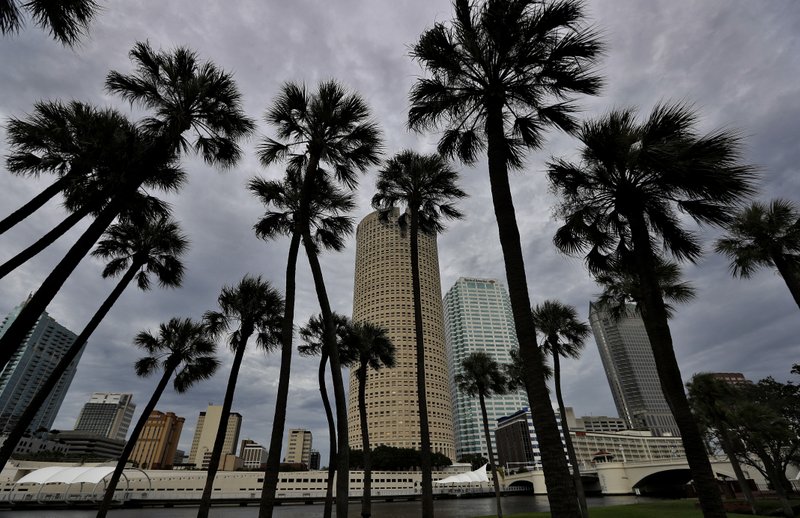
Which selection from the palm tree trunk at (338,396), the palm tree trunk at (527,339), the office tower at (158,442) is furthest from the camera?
the office tower at (158,442)


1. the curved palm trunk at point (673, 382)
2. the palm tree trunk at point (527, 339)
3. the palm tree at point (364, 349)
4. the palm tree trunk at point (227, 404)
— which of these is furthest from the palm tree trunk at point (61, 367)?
the curved palm trunk at point (673, 382)

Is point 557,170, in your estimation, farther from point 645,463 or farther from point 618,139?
point 645,463

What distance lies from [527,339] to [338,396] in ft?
30.3

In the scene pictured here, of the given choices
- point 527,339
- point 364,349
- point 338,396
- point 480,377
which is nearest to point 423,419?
point 338,396

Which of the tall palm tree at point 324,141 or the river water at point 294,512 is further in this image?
the river water at point 294,512

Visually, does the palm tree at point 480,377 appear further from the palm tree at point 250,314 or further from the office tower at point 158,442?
the office tower at point 158,442

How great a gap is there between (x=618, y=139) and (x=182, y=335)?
2419 cm

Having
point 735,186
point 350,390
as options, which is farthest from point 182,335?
point 350,390

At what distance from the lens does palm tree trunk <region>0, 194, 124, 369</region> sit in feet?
22.8

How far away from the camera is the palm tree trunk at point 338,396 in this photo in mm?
12398

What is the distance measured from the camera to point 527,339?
7.00 meters

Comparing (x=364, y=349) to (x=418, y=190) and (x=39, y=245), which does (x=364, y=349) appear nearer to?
(x=418, y=190)

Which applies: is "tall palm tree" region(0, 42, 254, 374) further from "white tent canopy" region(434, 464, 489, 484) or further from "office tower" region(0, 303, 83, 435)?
"office tower" region(0, 303, 83, 435)

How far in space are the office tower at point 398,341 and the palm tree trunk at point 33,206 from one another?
103948mm
